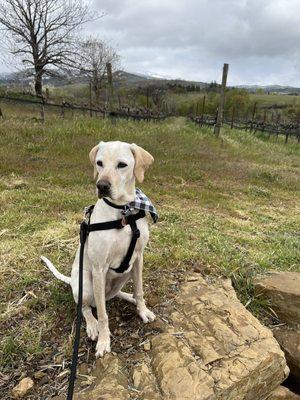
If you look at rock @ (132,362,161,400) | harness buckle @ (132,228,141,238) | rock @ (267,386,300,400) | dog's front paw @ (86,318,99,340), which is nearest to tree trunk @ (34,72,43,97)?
dog's front paw @ (86,318,99,340)

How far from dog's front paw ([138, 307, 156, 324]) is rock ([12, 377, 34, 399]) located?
108cm

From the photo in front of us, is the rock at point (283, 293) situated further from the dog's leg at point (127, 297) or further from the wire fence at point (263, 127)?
the wire fence at point (263, 127)

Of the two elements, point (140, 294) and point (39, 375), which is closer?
point (39, 375)

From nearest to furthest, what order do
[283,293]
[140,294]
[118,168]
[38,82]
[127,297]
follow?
[118,168]
[140,294]
[127,297]
[283,293]
[38,82]

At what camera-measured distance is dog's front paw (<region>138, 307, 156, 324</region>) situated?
354 cm

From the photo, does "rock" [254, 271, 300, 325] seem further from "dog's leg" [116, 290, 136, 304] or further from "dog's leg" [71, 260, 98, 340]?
"dog's leg" [71, 260, 98, 340]

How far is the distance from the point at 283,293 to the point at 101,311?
7.26ft

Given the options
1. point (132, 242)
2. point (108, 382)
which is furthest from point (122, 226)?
point (108, 382)

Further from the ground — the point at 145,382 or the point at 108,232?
the point at 108,232

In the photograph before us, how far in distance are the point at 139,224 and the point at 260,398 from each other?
188 centimetres

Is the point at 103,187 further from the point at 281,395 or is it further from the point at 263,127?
the point at 263,127

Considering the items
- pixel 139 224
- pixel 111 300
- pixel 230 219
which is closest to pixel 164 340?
pixel 111 300

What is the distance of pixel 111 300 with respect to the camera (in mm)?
3908

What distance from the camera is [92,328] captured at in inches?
133
